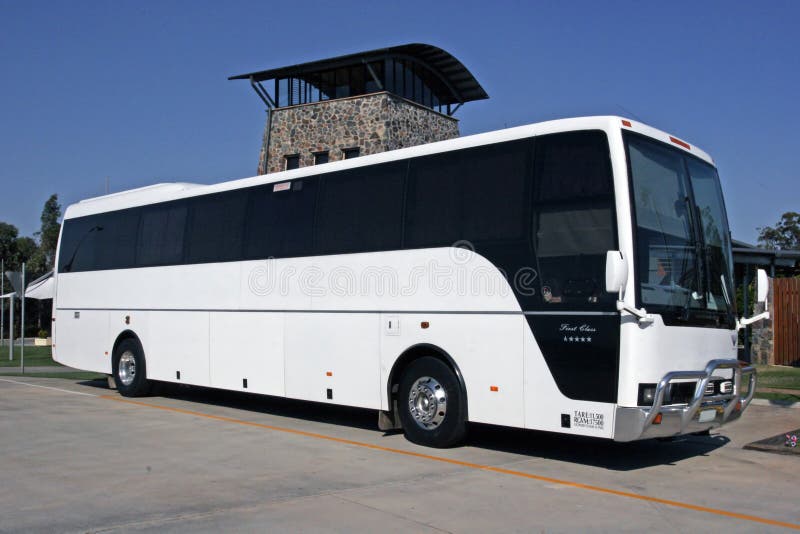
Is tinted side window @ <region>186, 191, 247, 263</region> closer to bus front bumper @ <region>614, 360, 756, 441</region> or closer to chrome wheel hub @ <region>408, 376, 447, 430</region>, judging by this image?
chrome wheel hub @ <region>408, 376, 447, 430</region>

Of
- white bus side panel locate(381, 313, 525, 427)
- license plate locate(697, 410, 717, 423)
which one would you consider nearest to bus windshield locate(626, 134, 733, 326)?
license plate locate(697, 410, 717, 423)

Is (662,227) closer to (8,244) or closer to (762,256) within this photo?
(762,256)

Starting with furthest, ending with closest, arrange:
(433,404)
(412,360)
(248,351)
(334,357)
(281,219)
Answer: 1. (248,351)
2. (281,219)
3. (334,357)
4. (412,360)
5. (433,404)

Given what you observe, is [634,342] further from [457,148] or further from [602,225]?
[457,148]

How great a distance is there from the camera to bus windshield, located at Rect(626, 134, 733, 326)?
8.32 metres

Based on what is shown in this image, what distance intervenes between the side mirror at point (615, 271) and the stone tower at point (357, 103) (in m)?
20.3

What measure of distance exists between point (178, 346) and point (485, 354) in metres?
7.09

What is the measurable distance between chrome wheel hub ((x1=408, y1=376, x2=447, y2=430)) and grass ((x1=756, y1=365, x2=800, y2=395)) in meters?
9.28

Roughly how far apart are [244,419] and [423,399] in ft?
12.6

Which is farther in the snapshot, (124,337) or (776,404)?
(124,337)

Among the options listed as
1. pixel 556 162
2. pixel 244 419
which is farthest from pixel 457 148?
pixel 244 419

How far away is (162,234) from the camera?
1491 centimetres

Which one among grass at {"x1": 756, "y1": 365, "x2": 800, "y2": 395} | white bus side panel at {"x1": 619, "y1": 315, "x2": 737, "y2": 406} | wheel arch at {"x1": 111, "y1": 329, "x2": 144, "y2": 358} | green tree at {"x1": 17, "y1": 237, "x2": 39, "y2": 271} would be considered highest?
green tree at {"x1": 17, "y1": 237, "x2": 39, "y2": 271}

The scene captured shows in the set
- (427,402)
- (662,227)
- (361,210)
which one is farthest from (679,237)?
(361,210)
